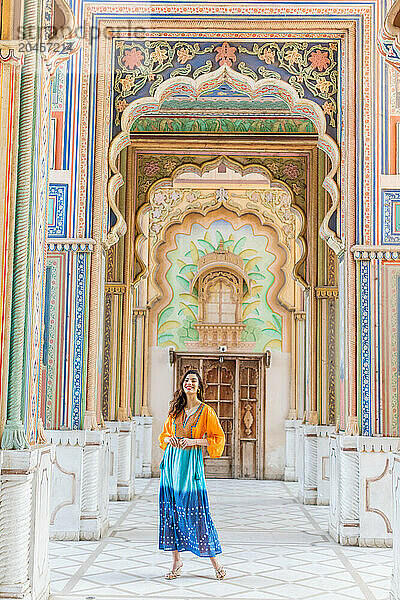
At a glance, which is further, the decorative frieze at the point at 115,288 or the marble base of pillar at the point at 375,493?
the decorative frieze at the point at 115,288

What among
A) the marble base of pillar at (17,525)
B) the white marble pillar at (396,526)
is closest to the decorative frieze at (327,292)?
the white marble pillar at (396,526)

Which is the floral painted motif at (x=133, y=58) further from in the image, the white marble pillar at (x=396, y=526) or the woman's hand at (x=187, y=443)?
the white marble pillar at (x=396, y=526)

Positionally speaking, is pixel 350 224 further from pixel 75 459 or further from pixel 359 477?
pixel 75 459

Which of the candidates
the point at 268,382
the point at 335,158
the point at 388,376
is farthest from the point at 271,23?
the point at 268,382

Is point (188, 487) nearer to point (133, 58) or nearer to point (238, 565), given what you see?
point (238, 565)

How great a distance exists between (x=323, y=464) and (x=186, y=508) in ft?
13.9

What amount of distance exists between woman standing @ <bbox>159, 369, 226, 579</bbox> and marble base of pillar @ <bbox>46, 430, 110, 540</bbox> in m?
1.62

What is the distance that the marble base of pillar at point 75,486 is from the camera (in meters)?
6.89

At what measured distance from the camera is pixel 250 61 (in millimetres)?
7254

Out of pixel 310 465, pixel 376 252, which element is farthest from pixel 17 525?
pixel 310 465

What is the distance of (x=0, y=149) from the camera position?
14.3ft

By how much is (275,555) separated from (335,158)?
11.4 feet

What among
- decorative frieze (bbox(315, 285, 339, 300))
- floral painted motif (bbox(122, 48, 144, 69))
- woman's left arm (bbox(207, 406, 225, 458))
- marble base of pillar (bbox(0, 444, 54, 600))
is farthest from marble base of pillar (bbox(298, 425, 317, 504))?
marble base of pillar (bbox(0, 444, 54, 600))

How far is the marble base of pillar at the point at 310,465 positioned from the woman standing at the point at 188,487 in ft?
13.4
